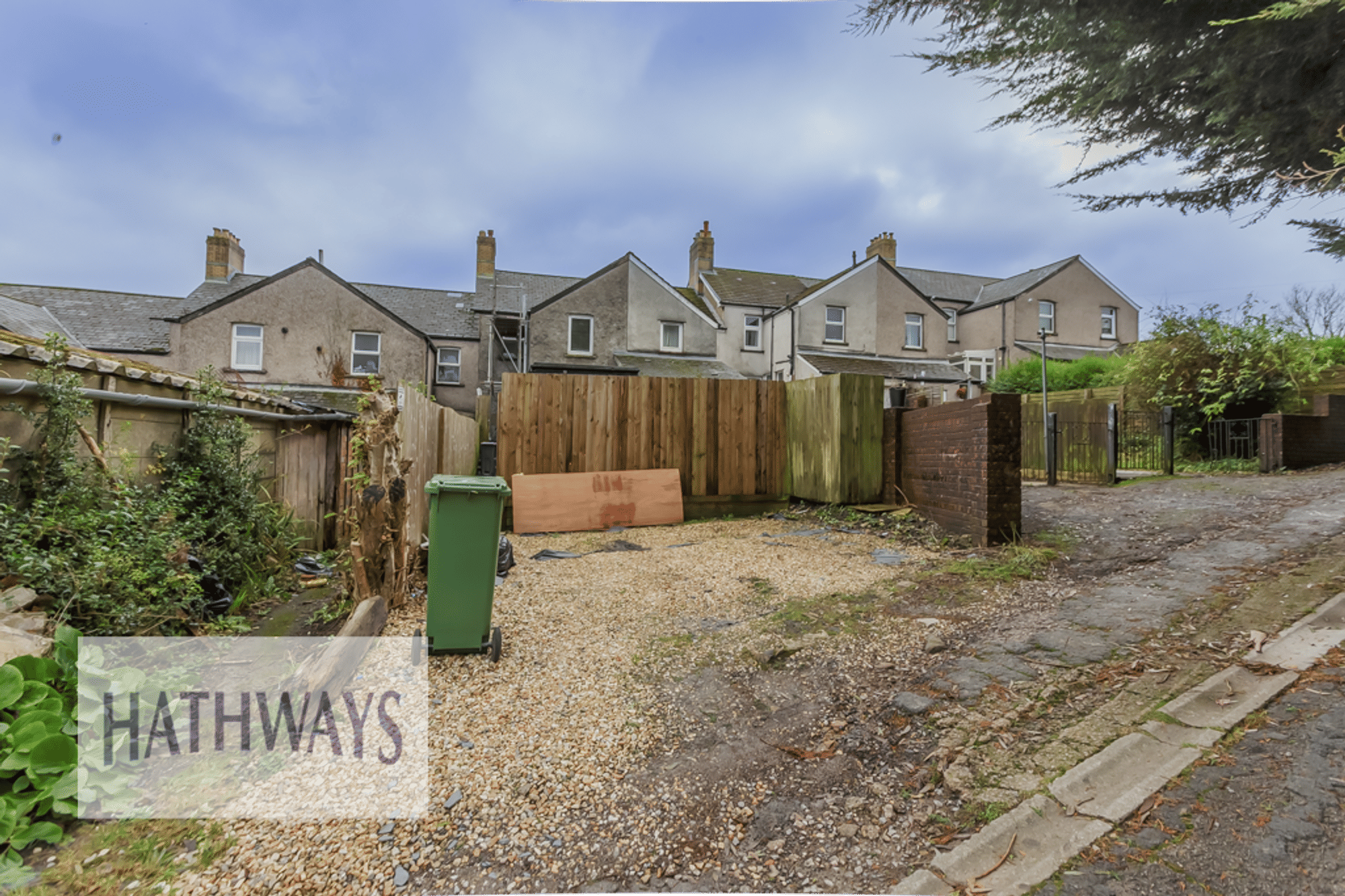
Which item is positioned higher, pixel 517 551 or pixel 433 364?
pixel 433 364

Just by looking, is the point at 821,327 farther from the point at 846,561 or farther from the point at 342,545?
the point at 342,545

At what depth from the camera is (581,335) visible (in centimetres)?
1997

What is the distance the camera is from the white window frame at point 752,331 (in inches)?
900

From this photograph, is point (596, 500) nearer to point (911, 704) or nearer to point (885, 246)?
point (911, 704)

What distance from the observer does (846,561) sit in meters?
5.77

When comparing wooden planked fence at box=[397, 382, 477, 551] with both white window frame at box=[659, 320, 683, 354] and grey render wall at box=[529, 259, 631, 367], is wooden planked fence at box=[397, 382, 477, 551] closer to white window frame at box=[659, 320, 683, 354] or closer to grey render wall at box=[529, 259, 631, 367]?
grey render wall at box=[529, 259, 631, 367]

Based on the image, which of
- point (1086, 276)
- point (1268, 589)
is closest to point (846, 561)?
point (1268, 589)

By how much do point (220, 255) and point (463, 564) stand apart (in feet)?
79.4

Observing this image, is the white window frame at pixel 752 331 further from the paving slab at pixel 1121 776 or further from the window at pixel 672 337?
the paving slab at pixel 1121 776

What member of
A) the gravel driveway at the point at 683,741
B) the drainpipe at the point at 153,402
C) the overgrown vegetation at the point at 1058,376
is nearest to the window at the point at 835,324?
the overgrown vegetation at the point at 1058,376

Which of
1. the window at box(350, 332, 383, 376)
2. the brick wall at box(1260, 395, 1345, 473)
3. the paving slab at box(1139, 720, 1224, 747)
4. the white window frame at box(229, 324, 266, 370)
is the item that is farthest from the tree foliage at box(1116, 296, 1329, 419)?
the white window frame at box(229, 324, 266, 370)

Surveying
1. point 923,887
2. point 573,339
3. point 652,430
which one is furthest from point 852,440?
point 573,339

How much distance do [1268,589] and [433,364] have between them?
20.9 m

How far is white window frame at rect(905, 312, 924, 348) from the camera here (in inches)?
898
